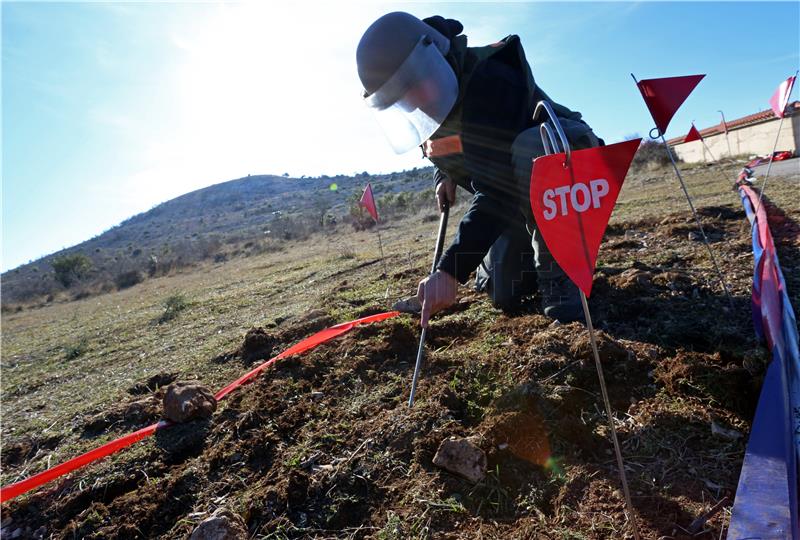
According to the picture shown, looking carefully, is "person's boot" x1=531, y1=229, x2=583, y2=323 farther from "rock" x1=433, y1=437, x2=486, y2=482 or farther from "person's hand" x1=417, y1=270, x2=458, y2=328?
"rock" x1=433, y1=437, x2=486, y2=482

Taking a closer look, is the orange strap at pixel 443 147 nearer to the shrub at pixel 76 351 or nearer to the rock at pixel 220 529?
the rock at pixel 220 529

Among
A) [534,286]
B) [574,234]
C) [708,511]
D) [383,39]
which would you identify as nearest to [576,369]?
[708,511]

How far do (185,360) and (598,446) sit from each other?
11.1 ft

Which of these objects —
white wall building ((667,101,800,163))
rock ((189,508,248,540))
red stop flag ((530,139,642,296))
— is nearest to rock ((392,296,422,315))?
rock ((189,508,248,540))

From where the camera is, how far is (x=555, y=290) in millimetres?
2680

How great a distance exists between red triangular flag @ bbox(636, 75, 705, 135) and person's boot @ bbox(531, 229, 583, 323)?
1.00m

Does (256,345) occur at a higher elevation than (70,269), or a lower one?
lower

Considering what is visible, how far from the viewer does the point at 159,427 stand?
236 centimetres

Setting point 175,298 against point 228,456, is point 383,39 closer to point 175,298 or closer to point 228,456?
point 228,456

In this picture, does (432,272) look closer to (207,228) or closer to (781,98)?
(781,98)

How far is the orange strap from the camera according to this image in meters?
2.80

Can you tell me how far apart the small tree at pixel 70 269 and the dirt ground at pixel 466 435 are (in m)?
22.2

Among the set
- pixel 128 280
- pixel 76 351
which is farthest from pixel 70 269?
pixel 76 351

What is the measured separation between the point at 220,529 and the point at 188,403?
1.00 meters
